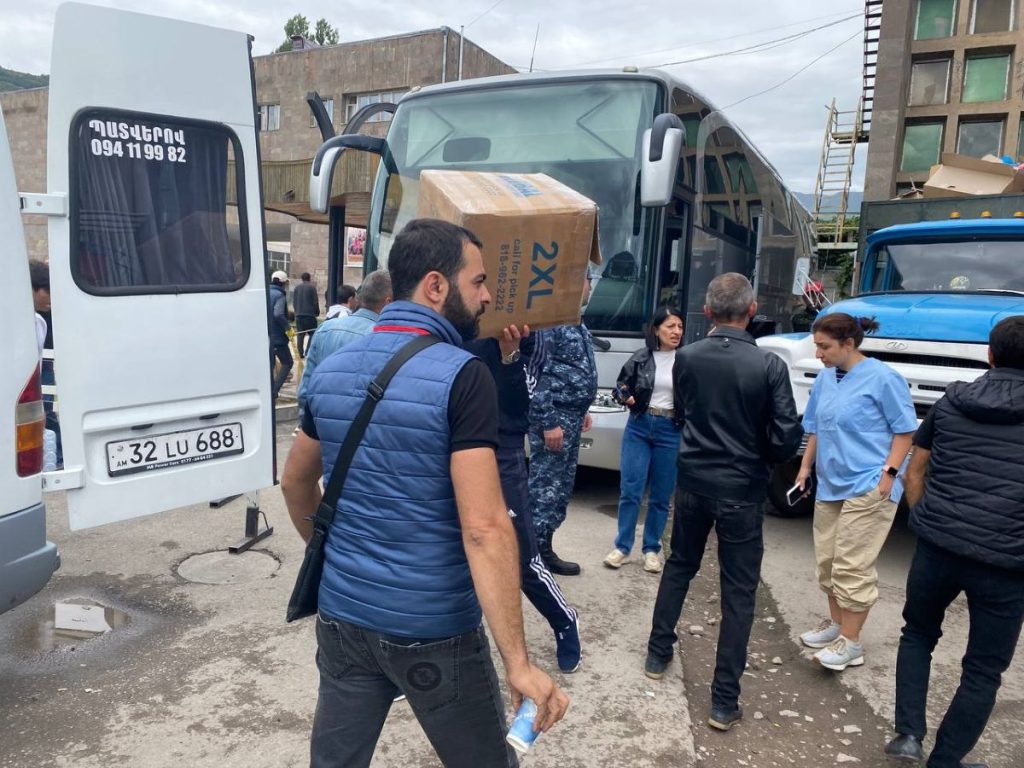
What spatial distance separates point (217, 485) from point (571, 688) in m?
1.97

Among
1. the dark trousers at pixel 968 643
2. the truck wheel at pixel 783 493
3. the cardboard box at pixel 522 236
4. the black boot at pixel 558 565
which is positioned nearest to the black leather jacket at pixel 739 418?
the dark trousers at pixel 968 643

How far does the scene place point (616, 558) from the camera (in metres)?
5.09

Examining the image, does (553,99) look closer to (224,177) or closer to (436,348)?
(224,177)

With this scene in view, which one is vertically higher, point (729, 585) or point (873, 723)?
point (729, 585)

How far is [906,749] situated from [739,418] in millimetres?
1457

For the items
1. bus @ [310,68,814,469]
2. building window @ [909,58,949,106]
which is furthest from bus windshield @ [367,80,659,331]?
building window @ [909,58,949,106]

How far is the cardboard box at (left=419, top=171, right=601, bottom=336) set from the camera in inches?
102

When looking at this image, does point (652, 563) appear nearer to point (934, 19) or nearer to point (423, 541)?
point (423, 541)

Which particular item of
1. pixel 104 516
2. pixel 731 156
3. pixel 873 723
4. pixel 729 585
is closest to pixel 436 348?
pixel 729 585

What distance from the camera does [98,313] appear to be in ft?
10.8

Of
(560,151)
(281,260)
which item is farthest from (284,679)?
(281,260)

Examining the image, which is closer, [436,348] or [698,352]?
[436,348]

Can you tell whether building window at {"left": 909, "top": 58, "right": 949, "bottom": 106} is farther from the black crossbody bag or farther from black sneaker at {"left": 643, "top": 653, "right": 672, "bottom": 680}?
the black crossbody bag

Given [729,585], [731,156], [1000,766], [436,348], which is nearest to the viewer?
[436,348]
